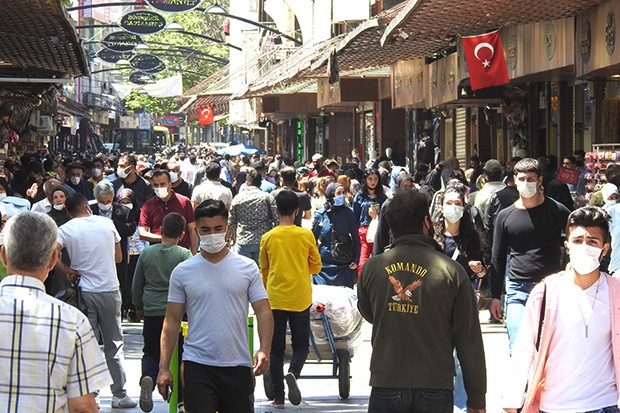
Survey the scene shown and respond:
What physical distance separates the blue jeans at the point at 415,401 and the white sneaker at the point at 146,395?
262 cm

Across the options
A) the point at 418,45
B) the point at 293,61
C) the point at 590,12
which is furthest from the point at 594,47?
the point at 293,61

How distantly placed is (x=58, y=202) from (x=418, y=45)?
10292 mm

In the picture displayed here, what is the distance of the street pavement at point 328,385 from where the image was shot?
9.08m

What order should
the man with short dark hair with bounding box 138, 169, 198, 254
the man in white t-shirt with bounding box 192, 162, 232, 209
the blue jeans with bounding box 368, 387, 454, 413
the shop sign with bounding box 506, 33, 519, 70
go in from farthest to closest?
the shop sign with bounding box 506, 33, 519, 70 < the man in white t-shirt with bounding box 192, 162, 232, 209 < the man with short dark hair with bounding box 138, 169, 198, 254 < the blue jeans with bounding box 368, 387, 454, 413

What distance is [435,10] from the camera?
1485cm

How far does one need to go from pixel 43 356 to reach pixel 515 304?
4.33 m

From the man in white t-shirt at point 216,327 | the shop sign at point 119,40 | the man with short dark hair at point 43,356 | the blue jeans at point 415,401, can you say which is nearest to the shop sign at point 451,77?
the man in white t-shirt at point 216,327

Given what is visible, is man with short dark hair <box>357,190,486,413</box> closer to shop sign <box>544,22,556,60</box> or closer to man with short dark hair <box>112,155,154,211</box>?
man with short dark hair <box>112,155,154,211</box>

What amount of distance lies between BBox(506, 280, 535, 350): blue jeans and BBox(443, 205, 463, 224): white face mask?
21.8 inches

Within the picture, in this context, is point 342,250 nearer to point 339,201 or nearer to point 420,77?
point 339,201

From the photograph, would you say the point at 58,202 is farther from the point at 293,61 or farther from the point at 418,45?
the point at 293,61

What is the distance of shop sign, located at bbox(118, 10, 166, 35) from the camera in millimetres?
32156

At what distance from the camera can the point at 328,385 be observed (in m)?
10.0

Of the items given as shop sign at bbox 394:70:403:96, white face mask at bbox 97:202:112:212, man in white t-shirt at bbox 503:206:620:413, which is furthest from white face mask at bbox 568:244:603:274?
shop sign at bbox 394:70:403:96
